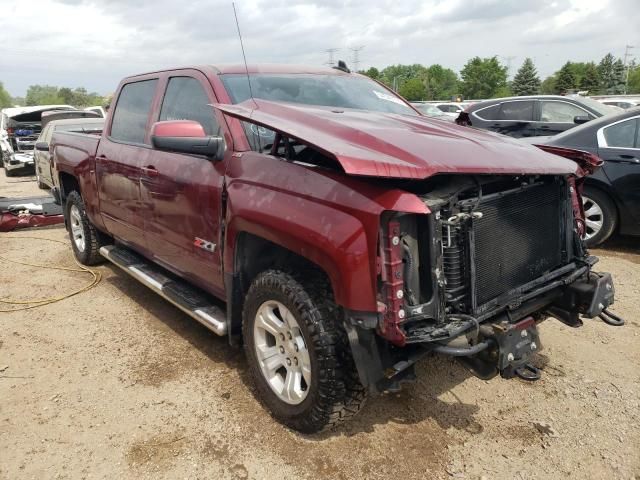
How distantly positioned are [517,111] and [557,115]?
2.40 ft

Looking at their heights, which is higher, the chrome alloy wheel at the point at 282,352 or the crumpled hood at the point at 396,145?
the crumpled hood at the point at 396,145

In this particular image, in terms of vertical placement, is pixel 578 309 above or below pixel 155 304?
above

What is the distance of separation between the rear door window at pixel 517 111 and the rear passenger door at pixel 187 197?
8.15 metres

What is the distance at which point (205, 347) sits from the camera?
159 inches

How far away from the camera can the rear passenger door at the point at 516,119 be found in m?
10.2

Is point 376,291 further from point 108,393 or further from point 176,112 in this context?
point 176,112

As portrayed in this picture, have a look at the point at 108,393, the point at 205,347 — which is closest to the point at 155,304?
the point at 205,347

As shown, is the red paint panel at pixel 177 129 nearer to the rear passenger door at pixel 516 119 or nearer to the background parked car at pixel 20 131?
the rear passenger door at pixel 516 119

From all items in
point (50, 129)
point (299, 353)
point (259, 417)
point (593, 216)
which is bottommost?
point (259, 417)

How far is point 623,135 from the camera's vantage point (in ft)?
19.7

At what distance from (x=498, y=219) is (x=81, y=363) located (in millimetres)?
3026

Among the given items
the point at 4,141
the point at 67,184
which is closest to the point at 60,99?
the point at 4,141

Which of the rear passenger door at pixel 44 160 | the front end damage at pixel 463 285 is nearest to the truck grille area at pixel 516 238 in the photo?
the front end damage at pixel 463 285

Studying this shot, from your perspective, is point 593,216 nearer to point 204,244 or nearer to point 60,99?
point 204,244
